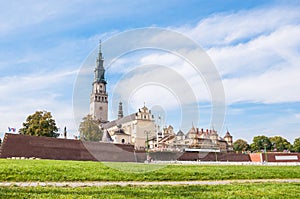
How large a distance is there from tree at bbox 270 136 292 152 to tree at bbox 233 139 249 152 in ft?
33.3

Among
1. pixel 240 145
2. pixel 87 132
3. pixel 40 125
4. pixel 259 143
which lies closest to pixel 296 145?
pixel 259 143

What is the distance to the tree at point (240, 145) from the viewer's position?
12250 centimetres

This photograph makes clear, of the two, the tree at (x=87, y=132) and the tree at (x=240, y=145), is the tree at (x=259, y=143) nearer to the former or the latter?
the tree at (x=240, y=145)

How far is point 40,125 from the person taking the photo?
57.1 metres

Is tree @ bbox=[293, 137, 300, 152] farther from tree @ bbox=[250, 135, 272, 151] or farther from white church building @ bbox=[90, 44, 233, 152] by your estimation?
white church building @ bbox=[90, 44, 233, 152]

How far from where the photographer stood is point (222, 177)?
15648 millimetres

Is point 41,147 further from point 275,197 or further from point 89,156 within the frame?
point 275,197

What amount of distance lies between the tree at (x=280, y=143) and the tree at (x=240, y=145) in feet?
33.3

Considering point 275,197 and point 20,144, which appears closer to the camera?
point 275,197

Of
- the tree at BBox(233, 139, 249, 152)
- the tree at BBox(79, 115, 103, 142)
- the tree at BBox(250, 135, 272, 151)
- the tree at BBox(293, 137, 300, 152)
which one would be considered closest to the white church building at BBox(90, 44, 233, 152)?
the tree at BBox(233, 139, 249, 152)

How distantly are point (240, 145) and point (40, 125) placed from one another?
89.3 m

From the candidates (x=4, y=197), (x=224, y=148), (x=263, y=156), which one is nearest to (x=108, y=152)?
(x=4, y=197)

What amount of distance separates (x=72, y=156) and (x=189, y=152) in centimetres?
2847

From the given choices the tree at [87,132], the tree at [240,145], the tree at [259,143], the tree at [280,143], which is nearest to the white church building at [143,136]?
the tree at [240,145]
